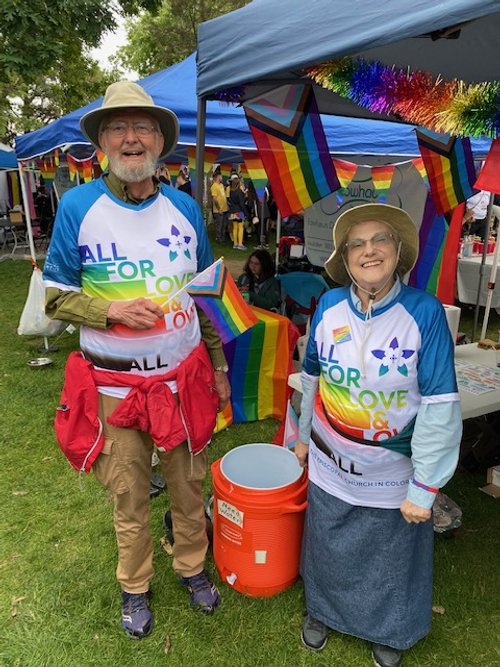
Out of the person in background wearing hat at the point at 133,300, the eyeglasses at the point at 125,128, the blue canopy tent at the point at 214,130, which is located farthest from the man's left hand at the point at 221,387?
the blue canopy tent at the point at 214,130

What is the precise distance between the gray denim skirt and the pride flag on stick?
730 millimetres

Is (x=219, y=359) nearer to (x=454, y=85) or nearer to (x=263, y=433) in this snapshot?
(x=454, y=85)

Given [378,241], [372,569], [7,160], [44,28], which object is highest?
[44,28]

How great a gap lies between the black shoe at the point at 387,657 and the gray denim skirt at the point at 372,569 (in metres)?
0.05

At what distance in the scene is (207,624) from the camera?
2.26 meters

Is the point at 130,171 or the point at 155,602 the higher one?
the point at 130,171

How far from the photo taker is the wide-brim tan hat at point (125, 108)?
73.5 inches

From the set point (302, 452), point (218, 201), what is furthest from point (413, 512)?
point (218, 201)

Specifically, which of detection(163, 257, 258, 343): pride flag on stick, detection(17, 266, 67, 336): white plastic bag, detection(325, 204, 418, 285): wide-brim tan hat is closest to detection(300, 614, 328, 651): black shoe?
detection(163, 257, 258, 343): pride flag on stick

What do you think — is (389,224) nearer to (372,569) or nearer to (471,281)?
(372,569)

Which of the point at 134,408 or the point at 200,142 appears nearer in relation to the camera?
the point at 134,408

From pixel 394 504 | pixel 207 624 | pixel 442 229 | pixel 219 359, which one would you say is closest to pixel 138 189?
pixel 219 359

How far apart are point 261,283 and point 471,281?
3.56 metres

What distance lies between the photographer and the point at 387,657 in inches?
80.0
